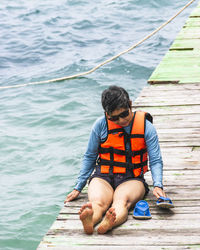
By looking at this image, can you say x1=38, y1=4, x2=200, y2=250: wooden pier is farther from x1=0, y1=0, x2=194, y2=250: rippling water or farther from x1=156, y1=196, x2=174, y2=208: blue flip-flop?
x1=0, y1=0, x2=194, y2=250: rippling water

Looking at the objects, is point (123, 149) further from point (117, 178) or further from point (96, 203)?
point (96, 203)

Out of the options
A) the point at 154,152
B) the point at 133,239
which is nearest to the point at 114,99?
the point at 154,152

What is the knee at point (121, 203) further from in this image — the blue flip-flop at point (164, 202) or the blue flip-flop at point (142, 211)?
the blue flip-flop at point (164, 202)

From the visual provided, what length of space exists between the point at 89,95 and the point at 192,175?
5961 millimetres

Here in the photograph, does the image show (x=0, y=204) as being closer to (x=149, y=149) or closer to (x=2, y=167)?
(x=2, y=167)

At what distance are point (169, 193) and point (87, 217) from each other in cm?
92

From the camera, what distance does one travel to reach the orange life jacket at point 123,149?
351cm

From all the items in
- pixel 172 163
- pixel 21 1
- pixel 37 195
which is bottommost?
pixel 21 1

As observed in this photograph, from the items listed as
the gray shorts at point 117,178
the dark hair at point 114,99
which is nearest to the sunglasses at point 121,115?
the dark hair at point 114,99

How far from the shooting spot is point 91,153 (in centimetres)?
362

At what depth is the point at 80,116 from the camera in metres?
8.82

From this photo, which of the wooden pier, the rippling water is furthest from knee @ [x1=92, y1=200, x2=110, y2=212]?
the rippling water

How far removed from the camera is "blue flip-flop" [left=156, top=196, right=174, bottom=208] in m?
3.31

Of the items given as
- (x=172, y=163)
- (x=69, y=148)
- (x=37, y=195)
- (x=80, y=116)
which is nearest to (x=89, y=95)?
(x=80, y=116)
